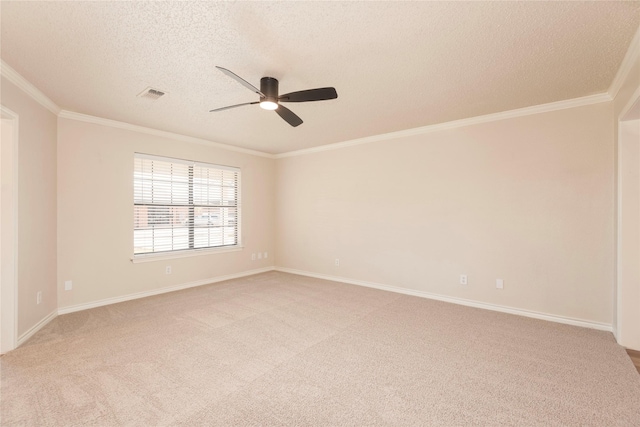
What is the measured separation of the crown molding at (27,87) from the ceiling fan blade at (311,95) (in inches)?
93.6

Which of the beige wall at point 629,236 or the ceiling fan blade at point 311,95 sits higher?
the ceiling fan blade at point 311,95

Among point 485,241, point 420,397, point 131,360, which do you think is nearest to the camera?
point 420,397

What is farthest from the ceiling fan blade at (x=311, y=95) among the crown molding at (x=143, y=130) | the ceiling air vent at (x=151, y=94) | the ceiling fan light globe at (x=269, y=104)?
the crown molding at (x=143, y=130)

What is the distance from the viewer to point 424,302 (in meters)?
4.18

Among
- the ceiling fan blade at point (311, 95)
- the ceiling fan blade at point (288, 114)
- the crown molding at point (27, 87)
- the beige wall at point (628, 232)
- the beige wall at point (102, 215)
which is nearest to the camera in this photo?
the ceiling fan blade at point (311, 95)

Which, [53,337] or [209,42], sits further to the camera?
[53,337]

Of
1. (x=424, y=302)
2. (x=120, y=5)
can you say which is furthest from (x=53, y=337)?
(x=424, y=302)

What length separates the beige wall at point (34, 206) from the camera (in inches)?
111

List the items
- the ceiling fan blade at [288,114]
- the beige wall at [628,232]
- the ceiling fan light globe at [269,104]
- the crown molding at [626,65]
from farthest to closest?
the ceiling fan blade at [288,114] < the beige wall at [628,232] < the ceiling fan light globe at [269,104] < the crown molding at [626,65]

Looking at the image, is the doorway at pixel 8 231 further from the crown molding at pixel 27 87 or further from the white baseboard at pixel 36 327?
the crown molding at pixel 27 87

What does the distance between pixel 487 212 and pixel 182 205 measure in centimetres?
472

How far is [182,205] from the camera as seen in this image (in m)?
4.93

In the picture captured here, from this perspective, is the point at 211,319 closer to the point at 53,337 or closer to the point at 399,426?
the point at 53,337

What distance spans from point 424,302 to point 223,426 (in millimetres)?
3222
